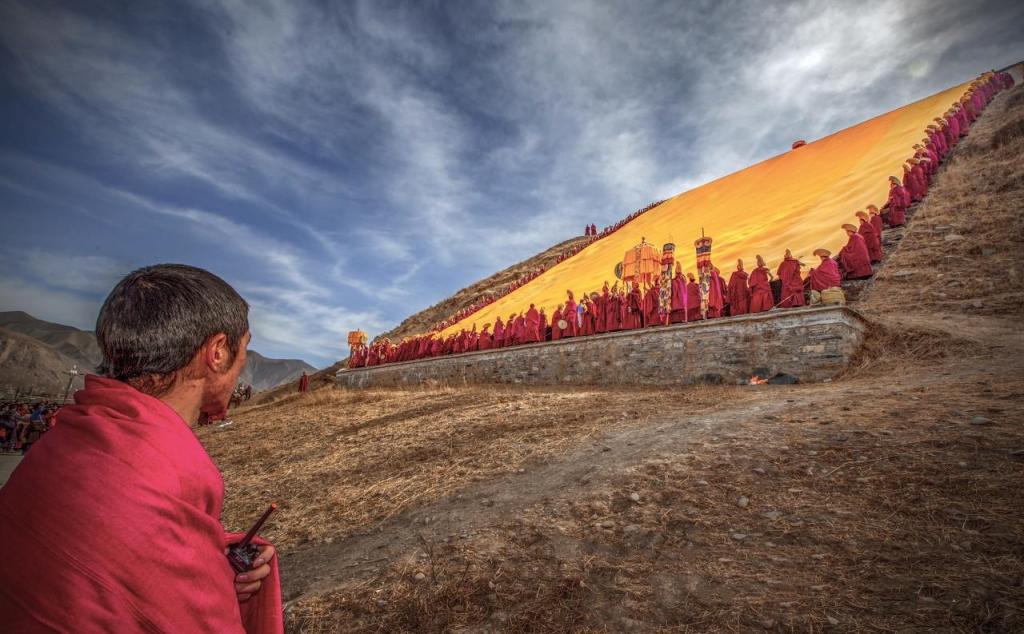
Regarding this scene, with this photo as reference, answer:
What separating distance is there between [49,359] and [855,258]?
299 ft

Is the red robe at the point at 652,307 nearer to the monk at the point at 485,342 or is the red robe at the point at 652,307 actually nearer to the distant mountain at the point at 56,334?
the monk at the point at 485,342

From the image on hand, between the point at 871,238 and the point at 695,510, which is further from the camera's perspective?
the point at 871,238

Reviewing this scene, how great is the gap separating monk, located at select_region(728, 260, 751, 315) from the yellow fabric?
2698mm

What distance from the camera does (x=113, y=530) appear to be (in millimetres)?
1005

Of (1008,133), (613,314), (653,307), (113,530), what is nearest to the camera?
(113,530)

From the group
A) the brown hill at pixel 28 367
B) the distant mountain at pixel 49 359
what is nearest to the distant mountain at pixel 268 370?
the distant mountain at pixel 49 359

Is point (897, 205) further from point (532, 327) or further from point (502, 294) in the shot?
point (502, 294)

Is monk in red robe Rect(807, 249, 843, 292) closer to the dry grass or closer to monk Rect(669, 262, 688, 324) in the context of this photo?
monk Rect(669, 262, 688, 324)

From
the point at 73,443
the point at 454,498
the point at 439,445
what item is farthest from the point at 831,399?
the point at 73,443

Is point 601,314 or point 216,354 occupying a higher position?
point 601,314

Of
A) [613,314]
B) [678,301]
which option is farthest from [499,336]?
[678,301]

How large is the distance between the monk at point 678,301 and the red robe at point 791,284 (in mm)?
1922

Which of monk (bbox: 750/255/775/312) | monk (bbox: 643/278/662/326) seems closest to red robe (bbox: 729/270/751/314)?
monk (bbox: 750/255/775/312)

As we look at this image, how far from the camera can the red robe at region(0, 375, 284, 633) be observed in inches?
37.5
